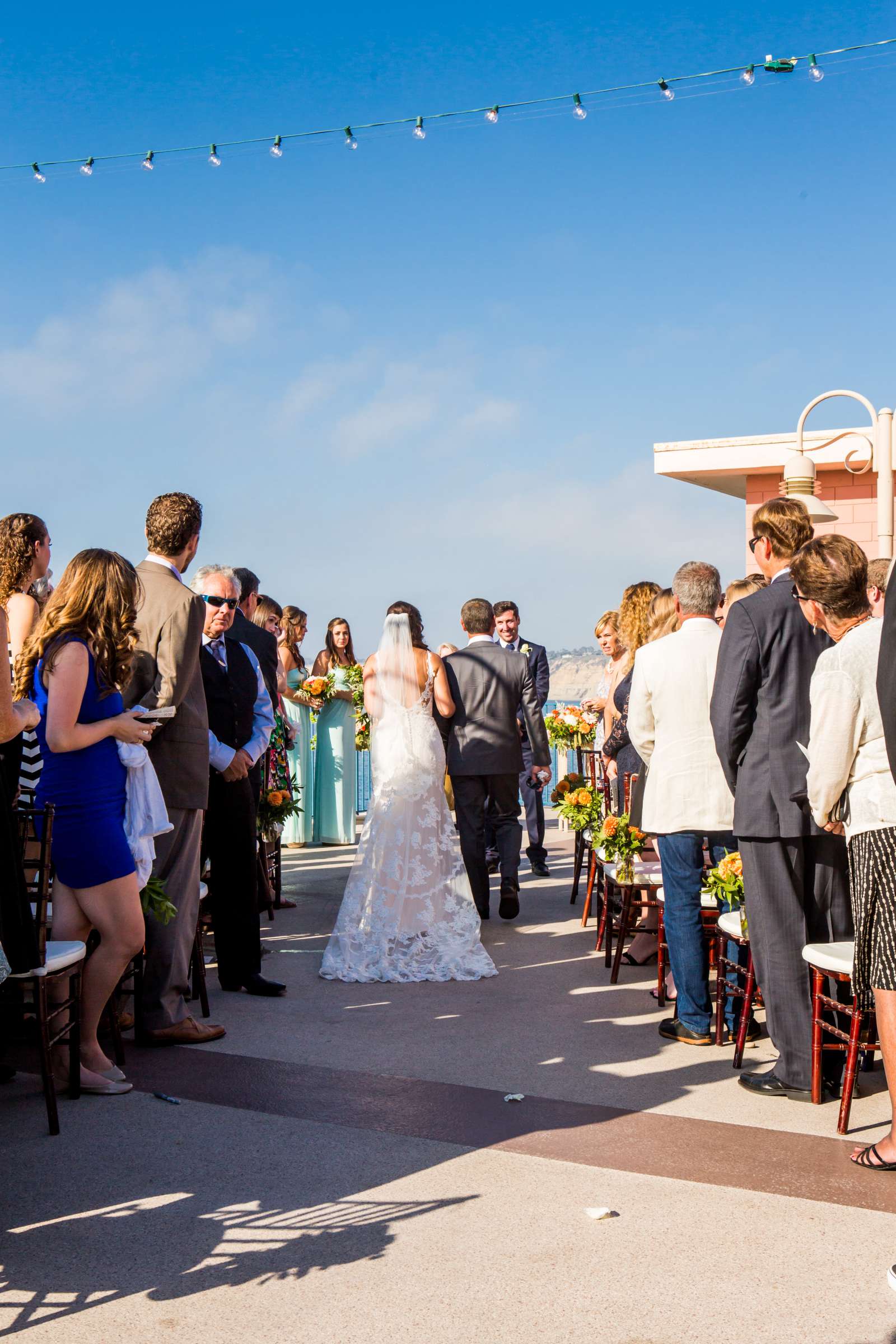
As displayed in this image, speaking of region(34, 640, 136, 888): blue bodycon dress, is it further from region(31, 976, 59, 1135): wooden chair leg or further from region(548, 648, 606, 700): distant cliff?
region(548, 648, 606, 700): distant cliff

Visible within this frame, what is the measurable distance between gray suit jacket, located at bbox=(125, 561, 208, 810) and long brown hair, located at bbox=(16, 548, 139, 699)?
0.64m

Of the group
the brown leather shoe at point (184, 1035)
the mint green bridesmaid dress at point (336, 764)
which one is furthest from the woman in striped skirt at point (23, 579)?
the mint green bridesmaid dress at point (336, 764)

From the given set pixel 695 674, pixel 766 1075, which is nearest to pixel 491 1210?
pixel 766 1075

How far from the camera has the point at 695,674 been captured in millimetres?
5406

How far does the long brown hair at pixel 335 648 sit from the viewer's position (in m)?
12.3

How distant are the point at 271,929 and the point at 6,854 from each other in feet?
15.1

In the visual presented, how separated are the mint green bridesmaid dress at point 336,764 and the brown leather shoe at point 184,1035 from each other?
6.76 m

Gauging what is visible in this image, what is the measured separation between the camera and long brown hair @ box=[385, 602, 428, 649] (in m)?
7.91

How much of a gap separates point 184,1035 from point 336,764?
22.6 ft

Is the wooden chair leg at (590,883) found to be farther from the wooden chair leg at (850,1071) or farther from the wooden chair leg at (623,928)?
the wooden chair leg at (850,1071)

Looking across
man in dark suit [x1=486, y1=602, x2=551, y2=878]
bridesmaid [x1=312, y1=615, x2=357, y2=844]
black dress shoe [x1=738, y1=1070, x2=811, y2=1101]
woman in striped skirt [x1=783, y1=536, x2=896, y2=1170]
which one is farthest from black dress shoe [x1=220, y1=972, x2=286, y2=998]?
bridesmaid [x1=312, y1=615, x2=357, y2=844]

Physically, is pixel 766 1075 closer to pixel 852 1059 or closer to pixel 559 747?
pixel 852 1059

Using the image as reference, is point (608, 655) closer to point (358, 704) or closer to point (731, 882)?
point (358, 704)

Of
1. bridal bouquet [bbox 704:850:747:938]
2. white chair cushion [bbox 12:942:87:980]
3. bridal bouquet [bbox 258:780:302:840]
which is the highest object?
bridal bouquet [bbox 258:780:302:840]
